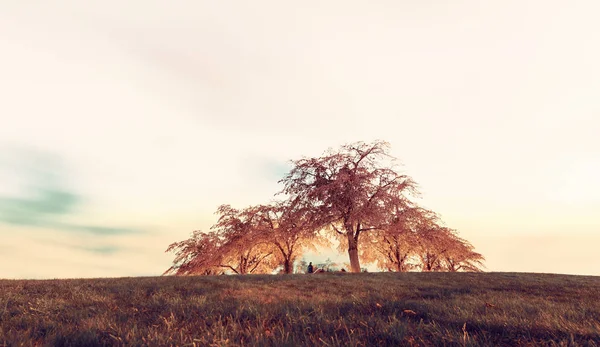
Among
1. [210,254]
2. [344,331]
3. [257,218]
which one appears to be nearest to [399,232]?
[257,218]

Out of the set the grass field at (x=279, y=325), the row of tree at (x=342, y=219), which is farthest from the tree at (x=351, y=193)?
the grass field at (x=279, y=325)

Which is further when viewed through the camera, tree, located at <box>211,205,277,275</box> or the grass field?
tree, located at <box>211,205,277,275</box>

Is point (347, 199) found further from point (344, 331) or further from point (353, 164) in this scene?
point (344, 331)

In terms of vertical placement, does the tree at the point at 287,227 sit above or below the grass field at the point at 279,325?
above

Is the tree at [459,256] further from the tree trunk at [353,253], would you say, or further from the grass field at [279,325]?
the grass field at [279,325]

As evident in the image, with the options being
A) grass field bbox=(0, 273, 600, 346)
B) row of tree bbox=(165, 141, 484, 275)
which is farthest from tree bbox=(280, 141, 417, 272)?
grass field bbox=(0, 273, 600, 346)

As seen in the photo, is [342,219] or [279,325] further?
[342,219]

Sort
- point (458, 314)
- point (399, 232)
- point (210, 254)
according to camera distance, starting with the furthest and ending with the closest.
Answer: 1. point (210, 254)
2. point (399, 232)
3. point (458, 314)

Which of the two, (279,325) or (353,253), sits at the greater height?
(353,253)

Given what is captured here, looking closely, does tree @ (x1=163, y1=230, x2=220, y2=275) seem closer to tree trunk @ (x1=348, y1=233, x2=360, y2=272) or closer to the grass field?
tree trunk @ (x1=348, y1=233, x2=360, y2=272)

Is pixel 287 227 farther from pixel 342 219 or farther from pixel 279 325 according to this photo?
pixel 279 325

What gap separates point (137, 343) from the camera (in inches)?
143

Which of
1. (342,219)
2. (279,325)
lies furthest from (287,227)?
(279,325)

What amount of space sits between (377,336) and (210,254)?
3119cm
